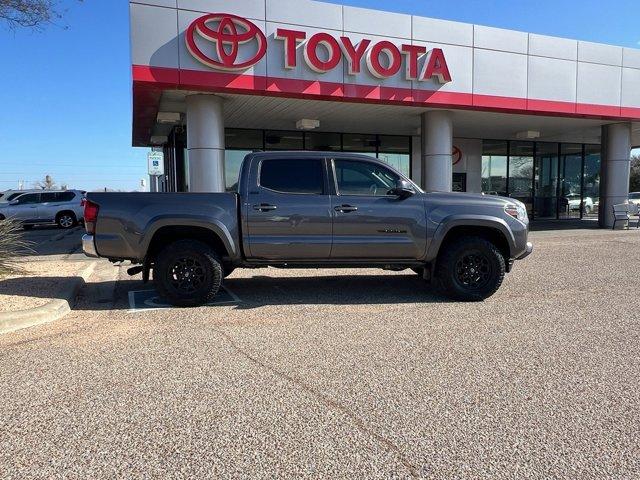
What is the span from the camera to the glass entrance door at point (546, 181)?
79.6 feet

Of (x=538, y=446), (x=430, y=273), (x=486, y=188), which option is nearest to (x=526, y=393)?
(x=538, y=446)

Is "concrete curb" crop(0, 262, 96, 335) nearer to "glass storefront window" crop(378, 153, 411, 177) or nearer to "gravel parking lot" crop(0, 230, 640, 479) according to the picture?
"gravel parking lot" crop(0, 230, 640, 479)

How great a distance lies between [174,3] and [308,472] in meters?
11.2

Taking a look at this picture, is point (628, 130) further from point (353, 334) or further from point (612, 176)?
point (353, 334)

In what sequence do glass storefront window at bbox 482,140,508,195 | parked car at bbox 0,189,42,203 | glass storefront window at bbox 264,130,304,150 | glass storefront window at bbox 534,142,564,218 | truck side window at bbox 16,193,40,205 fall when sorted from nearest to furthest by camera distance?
glass storefront window at bbox 264,130,304,150
truck side window at bbox 16,193,40,205
parked car at bbox 0,189,42,203
glass storefront window at bbox 482,140,508,195
glass storefront window at bbox 534,142,564,218

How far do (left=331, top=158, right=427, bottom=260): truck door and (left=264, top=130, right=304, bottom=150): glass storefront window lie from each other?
1276cm

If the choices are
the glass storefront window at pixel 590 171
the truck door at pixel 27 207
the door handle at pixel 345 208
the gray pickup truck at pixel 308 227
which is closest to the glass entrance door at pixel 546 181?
the glass storefront window at pixel 590 171

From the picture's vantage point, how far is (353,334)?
5371 millimetres

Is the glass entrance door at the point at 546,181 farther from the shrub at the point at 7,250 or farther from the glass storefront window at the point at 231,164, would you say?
the shrub at the point at 7,250

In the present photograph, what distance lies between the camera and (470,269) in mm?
7004

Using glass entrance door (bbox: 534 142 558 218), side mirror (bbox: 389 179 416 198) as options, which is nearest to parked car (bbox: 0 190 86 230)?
side mirror (bbox: 389 179 416 198)

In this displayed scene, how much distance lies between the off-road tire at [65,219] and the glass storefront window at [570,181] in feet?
76.4

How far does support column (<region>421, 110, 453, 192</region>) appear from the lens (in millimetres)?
15109

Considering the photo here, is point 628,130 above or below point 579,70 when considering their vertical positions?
below
